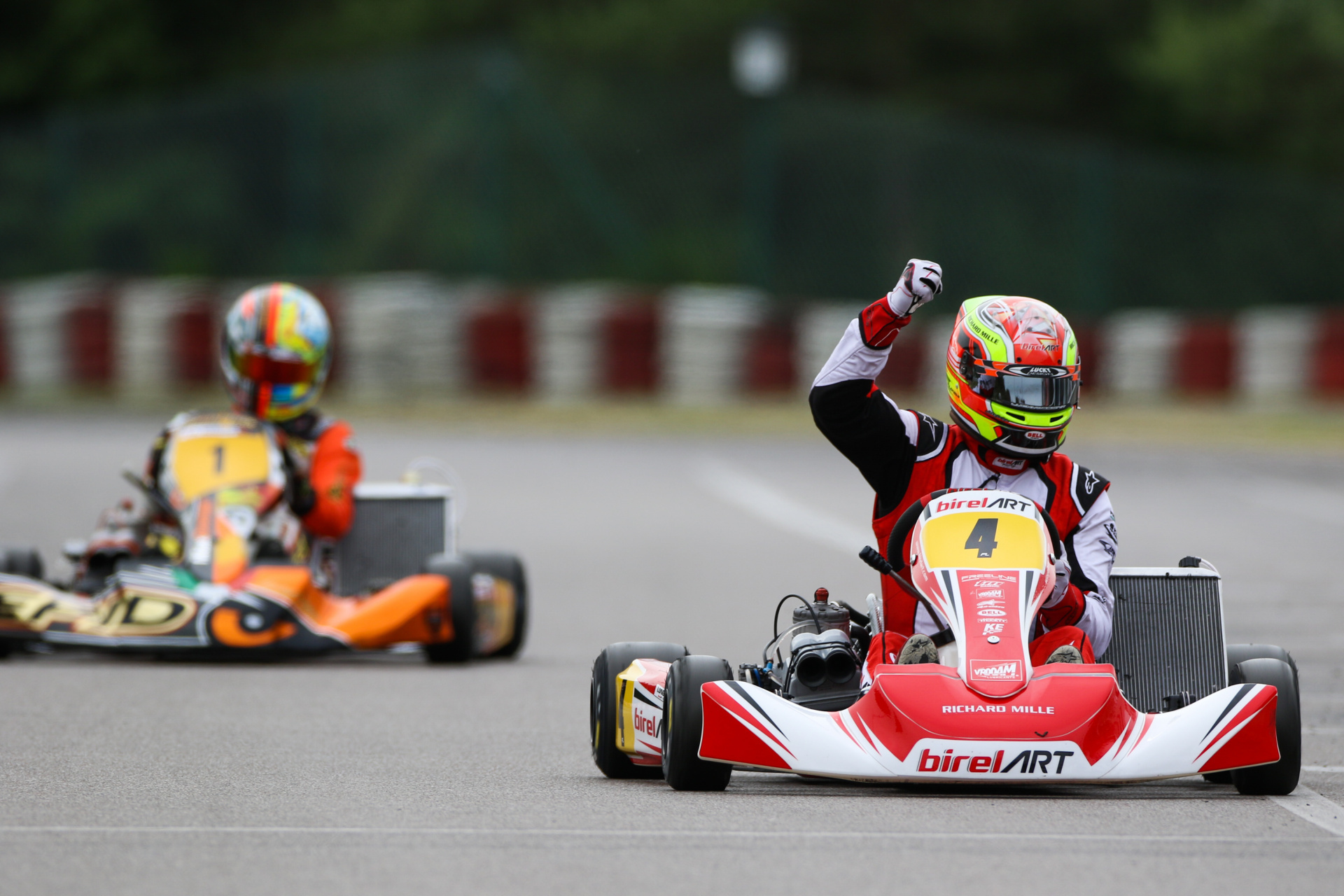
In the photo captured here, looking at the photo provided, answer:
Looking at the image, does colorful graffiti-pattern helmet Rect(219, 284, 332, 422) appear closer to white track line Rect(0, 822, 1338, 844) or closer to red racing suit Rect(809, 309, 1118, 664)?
red racing suit Rect(809, 309, 1118, 664)

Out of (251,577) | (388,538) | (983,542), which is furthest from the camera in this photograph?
(388,538)

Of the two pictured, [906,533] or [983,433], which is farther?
[983,433]

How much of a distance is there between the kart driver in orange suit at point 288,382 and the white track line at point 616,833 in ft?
15.2

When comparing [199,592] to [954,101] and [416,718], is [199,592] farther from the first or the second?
[954,101]

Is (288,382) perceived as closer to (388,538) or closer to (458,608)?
(388,538)

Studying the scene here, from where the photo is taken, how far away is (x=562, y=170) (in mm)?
31109

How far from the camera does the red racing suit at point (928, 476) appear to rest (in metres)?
6.64

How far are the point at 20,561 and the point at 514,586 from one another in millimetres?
2111

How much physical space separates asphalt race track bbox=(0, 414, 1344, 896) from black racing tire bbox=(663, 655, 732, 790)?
5 centimetres

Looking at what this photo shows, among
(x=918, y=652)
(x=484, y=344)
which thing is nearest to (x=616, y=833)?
(x=918, y=652)

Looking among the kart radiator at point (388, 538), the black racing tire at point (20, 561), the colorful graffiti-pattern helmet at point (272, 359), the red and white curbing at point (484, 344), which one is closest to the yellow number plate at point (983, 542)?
the kart radiator at point (388, 538)

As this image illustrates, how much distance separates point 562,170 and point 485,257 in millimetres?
1607

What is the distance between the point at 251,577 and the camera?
9648 millimetres

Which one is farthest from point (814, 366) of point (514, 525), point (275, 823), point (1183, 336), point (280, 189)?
point (275, 823)
